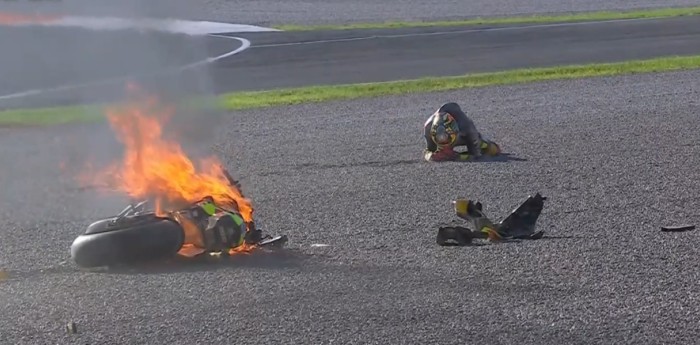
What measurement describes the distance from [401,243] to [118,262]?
6.71 feet

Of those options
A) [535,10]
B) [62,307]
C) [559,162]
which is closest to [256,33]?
[535,10]

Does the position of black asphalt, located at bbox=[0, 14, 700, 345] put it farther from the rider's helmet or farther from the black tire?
the rider's helmet

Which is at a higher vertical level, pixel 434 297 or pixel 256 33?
pixel 434 297

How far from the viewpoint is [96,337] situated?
22.5ft

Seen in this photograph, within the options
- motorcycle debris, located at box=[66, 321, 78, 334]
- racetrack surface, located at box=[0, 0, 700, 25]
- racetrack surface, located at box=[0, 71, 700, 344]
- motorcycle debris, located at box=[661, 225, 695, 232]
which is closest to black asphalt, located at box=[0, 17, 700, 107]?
racetrack surface, located at box=[0, 71, 700, 344]

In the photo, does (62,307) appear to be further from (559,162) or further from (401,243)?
(559,162)

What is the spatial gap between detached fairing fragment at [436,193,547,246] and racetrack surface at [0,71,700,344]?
0.60ft

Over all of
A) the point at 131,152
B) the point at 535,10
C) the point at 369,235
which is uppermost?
the point at 131,152

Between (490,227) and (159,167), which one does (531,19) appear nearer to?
(490,227)

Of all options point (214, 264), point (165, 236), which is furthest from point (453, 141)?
point (165, 236)

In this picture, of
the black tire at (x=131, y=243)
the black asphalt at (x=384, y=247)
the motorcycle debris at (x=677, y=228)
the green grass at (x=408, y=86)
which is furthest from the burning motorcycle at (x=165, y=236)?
the green grass at (x=408, y=86)

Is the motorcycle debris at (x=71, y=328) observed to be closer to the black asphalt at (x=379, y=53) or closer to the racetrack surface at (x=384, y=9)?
the black asphalt at (x=379, y=53)

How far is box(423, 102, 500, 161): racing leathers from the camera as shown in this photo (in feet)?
43.7

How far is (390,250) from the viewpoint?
349 inches
